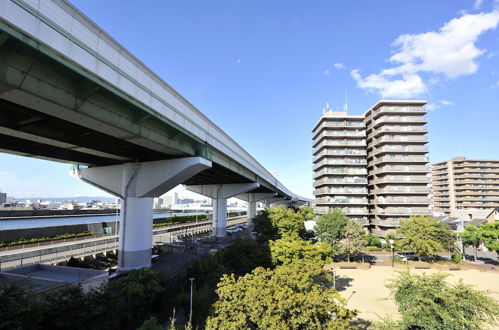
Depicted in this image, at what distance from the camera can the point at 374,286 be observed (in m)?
24.8

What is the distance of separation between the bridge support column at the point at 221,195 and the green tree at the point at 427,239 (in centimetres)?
2570

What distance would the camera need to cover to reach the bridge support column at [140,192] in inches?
961

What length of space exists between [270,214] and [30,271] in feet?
93.5

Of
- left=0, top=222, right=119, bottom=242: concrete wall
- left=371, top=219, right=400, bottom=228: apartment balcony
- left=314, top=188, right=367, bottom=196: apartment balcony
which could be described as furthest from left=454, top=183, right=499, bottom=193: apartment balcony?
left=0, top=222, right=119, bottom=242: concrete wall

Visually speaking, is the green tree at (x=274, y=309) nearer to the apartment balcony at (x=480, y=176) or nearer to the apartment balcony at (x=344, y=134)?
the apartment balcony at (x=344, y=134)

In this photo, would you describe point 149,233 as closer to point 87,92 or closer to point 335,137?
point 87,92

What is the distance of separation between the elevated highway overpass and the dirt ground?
56.6ft

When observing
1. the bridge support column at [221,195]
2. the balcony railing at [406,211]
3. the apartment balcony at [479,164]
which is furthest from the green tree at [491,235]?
the apartment balcony at [479,164]

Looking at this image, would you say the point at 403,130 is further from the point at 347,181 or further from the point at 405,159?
the point at 347,181

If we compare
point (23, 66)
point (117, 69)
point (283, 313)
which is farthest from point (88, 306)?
point (117, 69)

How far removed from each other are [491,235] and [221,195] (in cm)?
4390

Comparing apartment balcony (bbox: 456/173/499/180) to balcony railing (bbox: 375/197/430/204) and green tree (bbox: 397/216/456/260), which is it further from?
green tree (bbox: 397/216/456/260)

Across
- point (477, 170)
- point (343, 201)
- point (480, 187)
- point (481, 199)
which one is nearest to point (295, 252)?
point (343, 201)

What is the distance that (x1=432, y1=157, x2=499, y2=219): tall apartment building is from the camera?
100 m
